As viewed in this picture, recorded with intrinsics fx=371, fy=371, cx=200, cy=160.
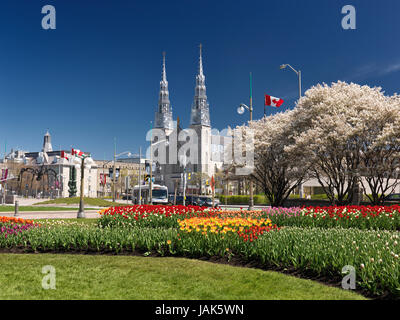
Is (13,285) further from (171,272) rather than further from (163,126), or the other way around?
(163,126)

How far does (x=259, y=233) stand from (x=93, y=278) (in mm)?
4613

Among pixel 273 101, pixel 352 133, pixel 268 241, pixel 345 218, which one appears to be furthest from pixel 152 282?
pixel 273 101

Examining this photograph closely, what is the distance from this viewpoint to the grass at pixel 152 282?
20.8 feet

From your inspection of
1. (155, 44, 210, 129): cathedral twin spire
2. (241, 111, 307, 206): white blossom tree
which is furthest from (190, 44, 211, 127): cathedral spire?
(241, 111, 307, 206): white blossom tree

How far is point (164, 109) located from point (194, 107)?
19.0 metres

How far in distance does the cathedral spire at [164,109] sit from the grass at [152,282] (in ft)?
560

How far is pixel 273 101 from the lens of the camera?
106ft

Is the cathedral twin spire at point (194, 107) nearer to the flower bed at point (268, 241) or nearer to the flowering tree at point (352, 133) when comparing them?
the flowering tree at point (352, 133)

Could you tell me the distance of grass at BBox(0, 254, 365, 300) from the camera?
6336mm

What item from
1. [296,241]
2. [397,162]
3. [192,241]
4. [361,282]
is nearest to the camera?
[361,282]

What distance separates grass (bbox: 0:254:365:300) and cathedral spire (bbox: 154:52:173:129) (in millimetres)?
170574

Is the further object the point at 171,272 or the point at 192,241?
the point at 192,241

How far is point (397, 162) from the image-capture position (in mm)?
22984
